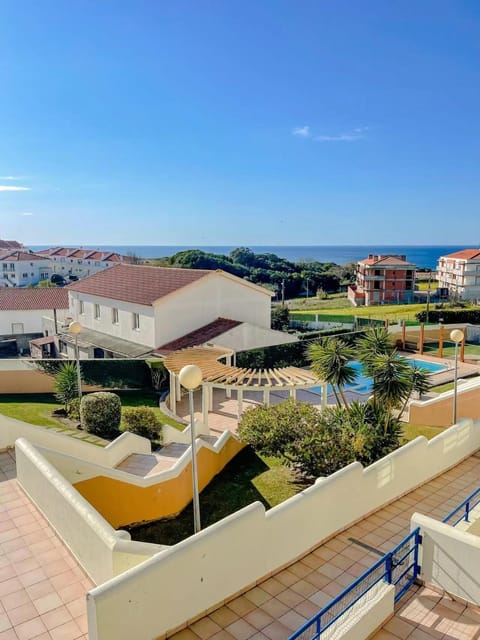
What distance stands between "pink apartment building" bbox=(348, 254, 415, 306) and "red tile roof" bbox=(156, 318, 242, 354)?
60.9 m

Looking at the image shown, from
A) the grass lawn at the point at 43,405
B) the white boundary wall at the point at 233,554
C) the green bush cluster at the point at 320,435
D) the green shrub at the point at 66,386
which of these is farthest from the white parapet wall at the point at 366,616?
the green shrub at the point at 66,386

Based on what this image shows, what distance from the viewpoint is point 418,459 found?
1270 cm

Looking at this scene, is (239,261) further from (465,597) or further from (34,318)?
(465,597)

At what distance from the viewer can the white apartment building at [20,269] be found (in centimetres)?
10525

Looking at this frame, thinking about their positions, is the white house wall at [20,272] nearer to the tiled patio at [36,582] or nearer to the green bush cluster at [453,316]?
the green bush cluster at [453,316]

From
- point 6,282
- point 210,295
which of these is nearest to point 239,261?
point 6,282

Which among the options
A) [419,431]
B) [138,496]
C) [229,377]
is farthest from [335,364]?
[138,496]

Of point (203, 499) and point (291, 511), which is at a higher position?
point (291, 511)

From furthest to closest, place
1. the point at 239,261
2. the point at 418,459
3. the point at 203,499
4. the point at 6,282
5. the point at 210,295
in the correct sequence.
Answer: the point at 239,261 → the point at 6,282 → the point at 210,295 → the point at 203,499 → the point at 418,459

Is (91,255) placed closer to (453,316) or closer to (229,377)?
(453,316)

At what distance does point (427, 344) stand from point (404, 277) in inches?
1876

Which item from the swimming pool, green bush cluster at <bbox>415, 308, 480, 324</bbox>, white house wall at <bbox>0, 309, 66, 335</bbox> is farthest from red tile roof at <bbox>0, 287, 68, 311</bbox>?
green bush cluster at <bbox>415, 308, 480, 324</bbox>

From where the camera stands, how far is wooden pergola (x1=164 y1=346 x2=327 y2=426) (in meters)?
20.0

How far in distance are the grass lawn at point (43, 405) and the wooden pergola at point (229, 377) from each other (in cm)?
135
